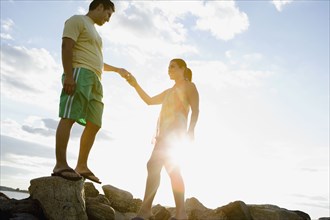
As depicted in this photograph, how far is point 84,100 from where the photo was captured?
220 inches

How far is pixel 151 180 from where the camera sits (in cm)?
538

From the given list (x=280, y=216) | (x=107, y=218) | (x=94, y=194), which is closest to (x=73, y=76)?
(x=107, y=218)

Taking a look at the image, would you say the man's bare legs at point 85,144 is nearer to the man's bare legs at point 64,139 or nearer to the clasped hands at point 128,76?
the man's bare legs at point 64,139

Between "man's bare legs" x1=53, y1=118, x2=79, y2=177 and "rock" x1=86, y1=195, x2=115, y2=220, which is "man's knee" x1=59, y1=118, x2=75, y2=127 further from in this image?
"rock" x1=86, y1=195, x2=115, y2=220

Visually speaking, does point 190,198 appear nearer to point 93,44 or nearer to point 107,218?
point 107,218

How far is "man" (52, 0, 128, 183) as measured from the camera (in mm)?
5422

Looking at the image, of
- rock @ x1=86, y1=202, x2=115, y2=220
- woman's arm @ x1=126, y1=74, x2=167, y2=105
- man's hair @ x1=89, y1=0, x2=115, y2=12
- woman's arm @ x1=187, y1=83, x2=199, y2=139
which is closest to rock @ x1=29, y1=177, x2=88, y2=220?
rock @ x1=86, y1=202, x2=115, y2=220

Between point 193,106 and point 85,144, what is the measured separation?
1.97m

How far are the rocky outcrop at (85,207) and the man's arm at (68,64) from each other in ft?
4.84

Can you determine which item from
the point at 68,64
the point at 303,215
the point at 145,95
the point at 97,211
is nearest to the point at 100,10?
the point at 68,64

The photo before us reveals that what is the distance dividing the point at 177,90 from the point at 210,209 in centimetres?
319

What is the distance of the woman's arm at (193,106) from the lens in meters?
5.77

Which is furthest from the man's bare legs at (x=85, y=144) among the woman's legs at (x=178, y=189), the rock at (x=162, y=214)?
the rock at (x=162, y=214)

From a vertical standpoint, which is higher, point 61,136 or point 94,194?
point 61,136
